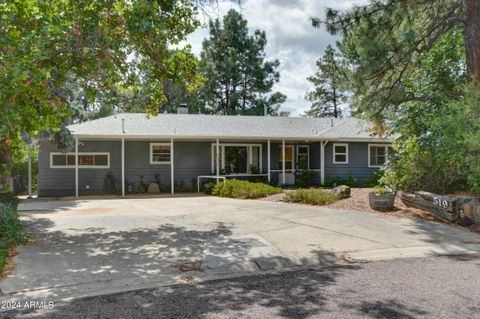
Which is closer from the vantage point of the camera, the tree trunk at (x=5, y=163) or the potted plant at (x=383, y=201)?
the tree trunk at (x=5, y=163)

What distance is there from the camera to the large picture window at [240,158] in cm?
2058

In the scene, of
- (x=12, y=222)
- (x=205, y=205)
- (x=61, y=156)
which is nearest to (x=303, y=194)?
(x=205, y=205)

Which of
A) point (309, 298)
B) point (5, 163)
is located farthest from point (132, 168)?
point (309, 298)

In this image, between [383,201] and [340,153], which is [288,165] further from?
[383,201]

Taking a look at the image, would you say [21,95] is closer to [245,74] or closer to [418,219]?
[418,219]

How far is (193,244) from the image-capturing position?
7266 millimetres

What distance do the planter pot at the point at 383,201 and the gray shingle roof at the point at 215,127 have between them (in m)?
6.55

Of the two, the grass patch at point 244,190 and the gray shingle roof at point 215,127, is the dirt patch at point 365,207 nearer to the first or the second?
the grass patch at point 244,190

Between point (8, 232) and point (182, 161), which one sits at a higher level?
point (182, 161)

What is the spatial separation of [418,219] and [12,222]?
9309 mm

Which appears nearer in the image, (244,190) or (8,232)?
(8,232)

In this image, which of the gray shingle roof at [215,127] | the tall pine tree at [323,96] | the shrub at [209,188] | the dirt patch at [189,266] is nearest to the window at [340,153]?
the gray shingle roof at [215,127]

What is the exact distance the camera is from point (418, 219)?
973cm

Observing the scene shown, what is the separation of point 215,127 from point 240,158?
2.17 m
